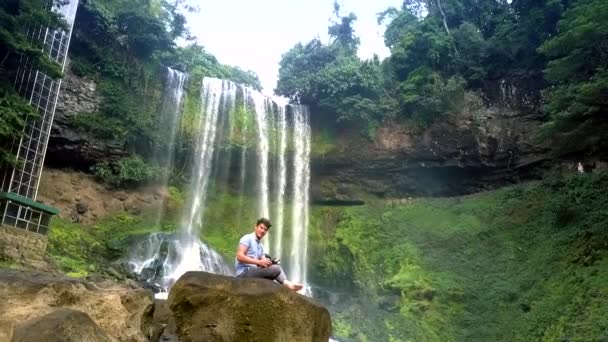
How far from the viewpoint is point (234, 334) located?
4527 millimetres

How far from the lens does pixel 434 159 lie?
22.9 metres

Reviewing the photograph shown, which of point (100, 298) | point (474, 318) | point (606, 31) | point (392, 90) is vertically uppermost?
point (392, 90)

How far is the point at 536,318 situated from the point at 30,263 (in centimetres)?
1420

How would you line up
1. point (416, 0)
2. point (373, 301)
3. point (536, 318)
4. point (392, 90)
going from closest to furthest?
1. point (536, 318)
2. point (373, 301)
3. point (392, 90)
4. point (416, 0)

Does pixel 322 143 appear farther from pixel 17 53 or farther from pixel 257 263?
pixel 257 263

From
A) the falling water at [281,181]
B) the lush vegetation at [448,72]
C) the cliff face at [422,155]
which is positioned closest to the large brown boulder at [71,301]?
the falling water at [281,181]

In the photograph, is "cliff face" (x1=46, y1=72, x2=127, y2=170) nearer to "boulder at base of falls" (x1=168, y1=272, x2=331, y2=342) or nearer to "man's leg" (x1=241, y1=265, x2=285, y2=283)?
"man's leg" (x1=241, y1=265, x2=285, y2=283)

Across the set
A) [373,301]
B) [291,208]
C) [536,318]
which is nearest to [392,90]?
[291,208]

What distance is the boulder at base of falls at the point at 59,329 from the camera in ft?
9.30

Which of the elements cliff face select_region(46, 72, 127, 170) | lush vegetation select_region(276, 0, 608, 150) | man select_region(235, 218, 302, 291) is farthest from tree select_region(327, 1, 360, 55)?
man select_region(235, 218, 302, 291)

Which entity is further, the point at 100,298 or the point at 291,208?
the point at 291,208

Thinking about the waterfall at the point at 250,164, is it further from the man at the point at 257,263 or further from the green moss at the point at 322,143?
the man at the point at 257,263

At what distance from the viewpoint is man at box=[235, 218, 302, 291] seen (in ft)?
17.1

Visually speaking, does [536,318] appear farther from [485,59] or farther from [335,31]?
[335,31]
